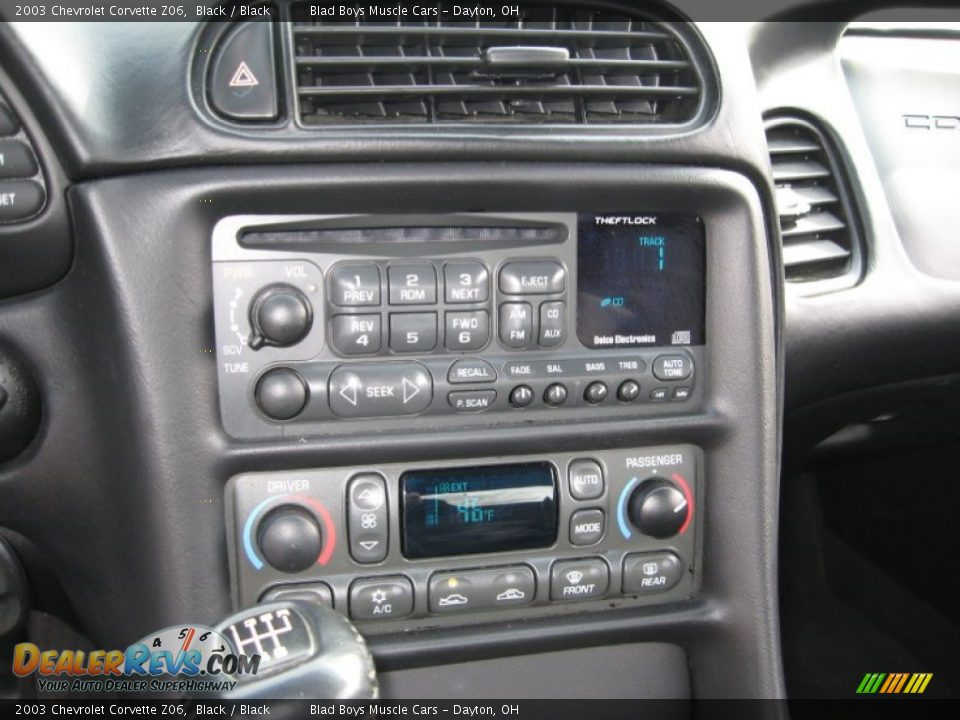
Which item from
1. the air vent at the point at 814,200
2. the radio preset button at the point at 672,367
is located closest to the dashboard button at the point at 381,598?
the radio preset button at the point at 672,367

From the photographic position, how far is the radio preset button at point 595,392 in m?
1.11

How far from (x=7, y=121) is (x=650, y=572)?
0.88m

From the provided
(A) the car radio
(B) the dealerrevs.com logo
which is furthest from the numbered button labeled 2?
(B) the dealerrevs.com logo

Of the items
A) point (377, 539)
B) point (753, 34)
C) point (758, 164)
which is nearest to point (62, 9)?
point (377, 539)

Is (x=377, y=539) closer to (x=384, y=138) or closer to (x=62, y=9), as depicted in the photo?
(x=384, y=138)

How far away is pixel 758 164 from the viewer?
1152 mm

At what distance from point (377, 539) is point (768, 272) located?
0.57 metres

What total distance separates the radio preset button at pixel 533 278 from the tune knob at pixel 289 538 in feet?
1.11

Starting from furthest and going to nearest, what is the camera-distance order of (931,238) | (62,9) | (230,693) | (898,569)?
(898,569) < (931,238) < (62,9) < (230,693)

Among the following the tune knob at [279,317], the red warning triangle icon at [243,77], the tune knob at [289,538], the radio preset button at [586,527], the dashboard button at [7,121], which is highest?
the red warning triangle icon at [243,77]

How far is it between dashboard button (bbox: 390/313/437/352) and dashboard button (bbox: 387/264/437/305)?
15mm

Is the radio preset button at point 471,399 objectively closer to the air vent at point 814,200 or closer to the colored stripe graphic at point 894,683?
the air vent at point 814,200

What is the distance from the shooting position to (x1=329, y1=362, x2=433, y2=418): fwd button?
1.04m

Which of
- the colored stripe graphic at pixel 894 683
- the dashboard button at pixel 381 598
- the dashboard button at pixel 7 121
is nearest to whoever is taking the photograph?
the dashboard button at pixel 7 121
